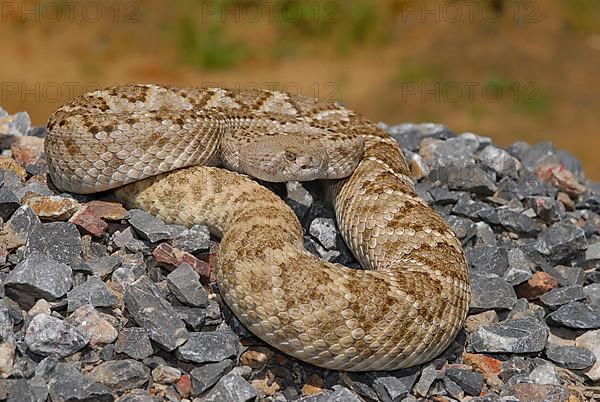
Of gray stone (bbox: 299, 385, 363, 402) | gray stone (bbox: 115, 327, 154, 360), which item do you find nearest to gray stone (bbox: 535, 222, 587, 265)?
gray stone (bbox: 299, 385, 363, 402)

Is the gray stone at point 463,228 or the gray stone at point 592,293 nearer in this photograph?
the gray stone at point 592,293

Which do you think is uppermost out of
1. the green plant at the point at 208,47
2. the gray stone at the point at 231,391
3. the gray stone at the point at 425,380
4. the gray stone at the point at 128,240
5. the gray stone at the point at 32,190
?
the gray stone at the point at 32,190

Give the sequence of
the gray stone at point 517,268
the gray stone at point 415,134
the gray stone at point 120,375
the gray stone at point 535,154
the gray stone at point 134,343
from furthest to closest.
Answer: the gray stone at point 535,154
the gray stone at point 415,134
the gray stone at point 517,268
the gray stone at point 134,343
the gray stone at point 120,375

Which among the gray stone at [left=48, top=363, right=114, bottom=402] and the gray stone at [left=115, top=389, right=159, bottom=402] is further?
the gray stone at [left=115, top=389, right=159, bottom=402]

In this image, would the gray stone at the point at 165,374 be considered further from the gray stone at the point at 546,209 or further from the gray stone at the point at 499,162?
the gray stone at the point at 499,162

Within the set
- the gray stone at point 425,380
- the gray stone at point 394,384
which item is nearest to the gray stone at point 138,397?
the gray stone at point 394,384

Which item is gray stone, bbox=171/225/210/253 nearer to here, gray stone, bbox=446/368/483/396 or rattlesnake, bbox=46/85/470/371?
rattlesnake, bbox=46/85/470/371

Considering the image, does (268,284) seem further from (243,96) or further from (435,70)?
(435,70)

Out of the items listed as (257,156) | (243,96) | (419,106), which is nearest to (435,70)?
(419,106)

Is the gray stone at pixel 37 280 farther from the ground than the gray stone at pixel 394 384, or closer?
farther from the ground
